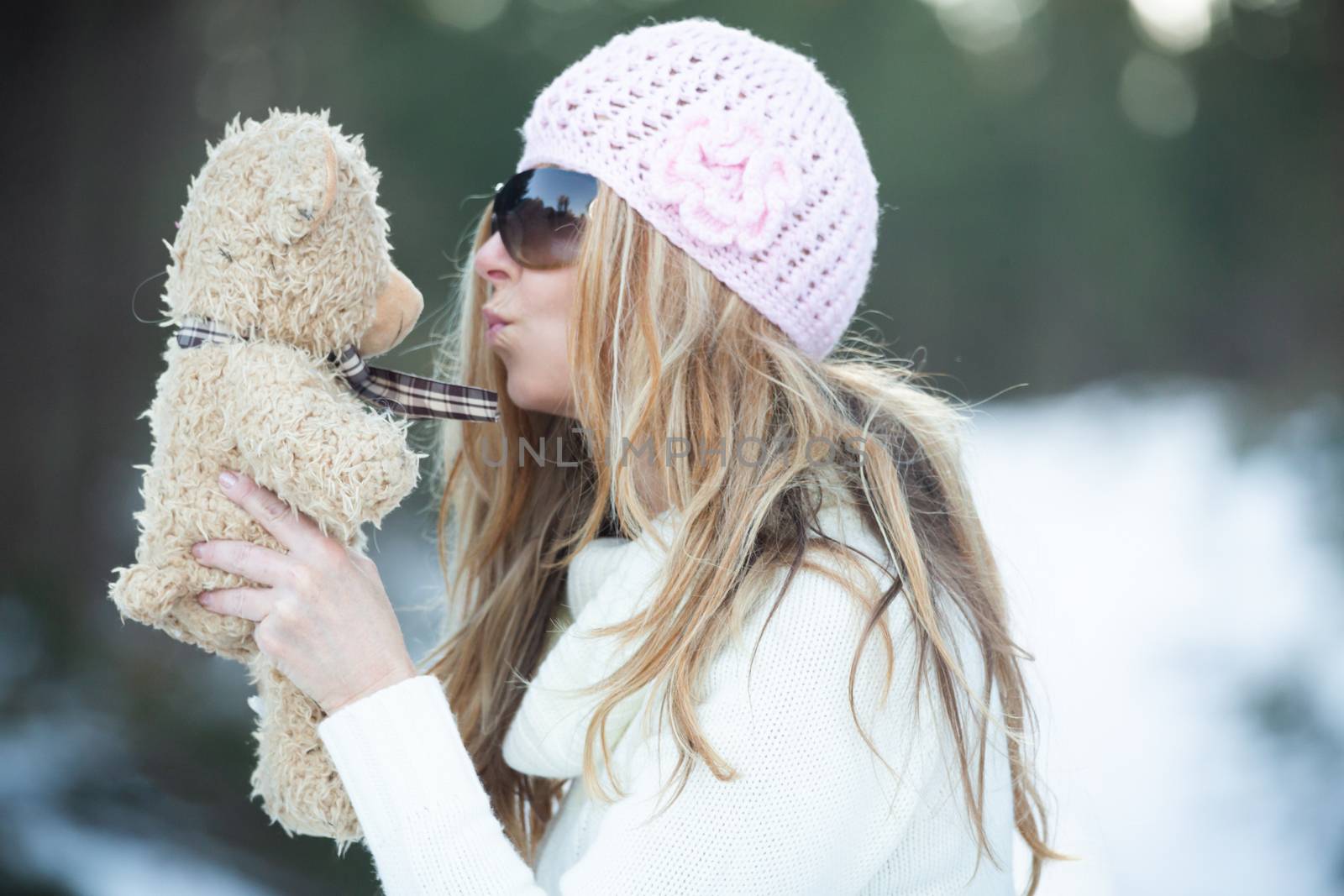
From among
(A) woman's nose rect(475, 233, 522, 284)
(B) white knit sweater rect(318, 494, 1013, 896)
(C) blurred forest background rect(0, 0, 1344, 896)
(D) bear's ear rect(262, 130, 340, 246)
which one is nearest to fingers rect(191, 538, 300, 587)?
(B) white knit sweater rect(318, 494, 1013, 896)

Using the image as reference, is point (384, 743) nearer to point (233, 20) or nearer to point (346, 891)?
point (346, 891)

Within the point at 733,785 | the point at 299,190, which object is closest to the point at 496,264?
the point at 299,190

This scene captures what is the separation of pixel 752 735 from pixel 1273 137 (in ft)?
17.3

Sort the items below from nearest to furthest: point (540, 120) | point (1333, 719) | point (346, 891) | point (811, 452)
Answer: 1. point (811, 452)
2. point (540, 120)
3. point (346, 891)
4. point (1333, 719)

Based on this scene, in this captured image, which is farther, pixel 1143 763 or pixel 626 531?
pixel 1143 763

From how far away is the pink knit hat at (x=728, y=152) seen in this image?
1.23m

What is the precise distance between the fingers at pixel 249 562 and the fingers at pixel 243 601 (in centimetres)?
1

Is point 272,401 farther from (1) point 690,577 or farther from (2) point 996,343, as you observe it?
(2) point 996,343

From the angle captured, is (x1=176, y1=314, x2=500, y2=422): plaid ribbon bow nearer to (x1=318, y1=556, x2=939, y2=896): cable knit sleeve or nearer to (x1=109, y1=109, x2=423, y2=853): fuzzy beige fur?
(x1=109, y1=109, x2=423, y2=853): fuzzy beige fur

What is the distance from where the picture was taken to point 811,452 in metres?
1.17

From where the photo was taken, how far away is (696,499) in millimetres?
1140

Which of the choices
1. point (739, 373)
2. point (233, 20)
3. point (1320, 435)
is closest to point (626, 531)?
point (739, 373)

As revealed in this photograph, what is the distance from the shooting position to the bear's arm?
98cm

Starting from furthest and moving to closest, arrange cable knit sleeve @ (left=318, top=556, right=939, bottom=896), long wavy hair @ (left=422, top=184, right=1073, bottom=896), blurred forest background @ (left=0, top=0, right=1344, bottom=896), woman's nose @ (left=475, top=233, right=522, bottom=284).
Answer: blurred forest background @ (left=0, top=0, right=1344, bottom=896) < woman's nose @ (left=475, top=233, right=522, bottom=284) < long wavy hair @ (left=422, top=184, right=1073, bottom=896) < cable knit sleeve @ (left=318, top=556, right=939, bottom=896)
